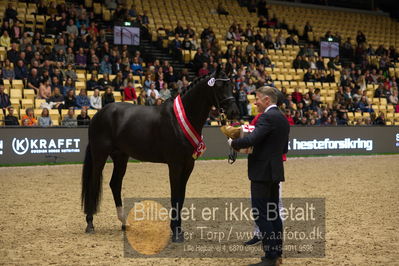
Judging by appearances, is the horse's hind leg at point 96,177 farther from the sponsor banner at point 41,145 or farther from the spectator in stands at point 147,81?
the spectator in stands at point 147,81

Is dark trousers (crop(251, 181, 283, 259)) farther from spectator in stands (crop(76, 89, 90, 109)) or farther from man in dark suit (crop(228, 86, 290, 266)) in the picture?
spectator in stands (crop(76, 89, 90, 109))

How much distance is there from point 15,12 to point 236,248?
16.4 metres

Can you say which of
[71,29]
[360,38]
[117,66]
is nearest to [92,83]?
[117,66]

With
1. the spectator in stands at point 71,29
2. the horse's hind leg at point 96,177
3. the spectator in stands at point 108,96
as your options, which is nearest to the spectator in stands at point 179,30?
the spectator in stands at point 71,29

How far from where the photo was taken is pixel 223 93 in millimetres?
6473

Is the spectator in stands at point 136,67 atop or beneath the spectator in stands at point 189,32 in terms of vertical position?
beneath

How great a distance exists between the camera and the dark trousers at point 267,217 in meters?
5.05

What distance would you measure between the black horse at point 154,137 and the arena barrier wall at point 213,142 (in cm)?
817

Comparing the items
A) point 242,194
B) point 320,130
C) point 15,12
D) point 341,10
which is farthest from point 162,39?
point 341,10

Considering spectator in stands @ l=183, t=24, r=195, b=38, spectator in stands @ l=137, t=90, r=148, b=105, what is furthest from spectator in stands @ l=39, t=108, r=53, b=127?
spectator in stands @ l=183, t=24, r=195, b=38

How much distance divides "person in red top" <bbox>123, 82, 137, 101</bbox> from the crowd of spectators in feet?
0.12

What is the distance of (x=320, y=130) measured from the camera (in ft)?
65.2

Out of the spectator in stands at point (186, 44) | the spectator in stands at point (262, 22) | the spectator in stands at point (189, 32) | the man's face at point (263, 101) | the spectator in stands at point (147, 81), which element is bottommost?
the spectator in stands at point (147, 81)

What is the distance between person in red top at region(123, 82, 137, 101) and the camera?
58.7 ft
